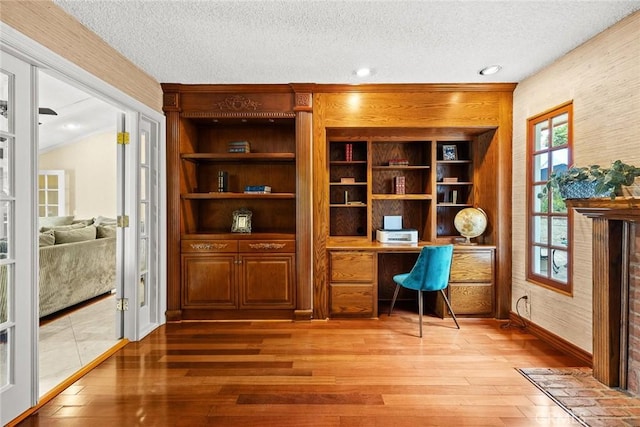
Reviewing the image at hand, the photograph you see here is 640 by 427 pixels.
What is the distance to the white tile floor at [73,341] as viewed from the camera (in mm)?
2613

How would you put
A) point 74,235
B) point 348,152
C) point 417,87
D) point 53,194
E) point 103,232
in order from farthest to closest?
1. point 53,194
2. point 103,232
3. point 74,235
4. point 348,152
5. point 417,87

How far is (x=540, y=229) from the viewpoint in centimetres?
336

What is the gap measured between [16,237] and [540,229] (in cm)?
396

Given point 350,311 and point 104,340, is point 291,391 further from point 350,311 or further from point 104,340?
point 104,340

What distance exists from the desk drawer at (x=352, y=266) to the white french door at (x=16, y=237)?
2.45m

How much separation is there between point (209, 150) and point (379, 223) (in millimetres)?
2179

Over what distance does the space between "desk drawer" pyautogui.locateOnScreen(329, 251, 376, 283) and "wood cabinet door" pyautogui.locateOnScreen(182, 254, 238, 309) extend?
1.03 metres

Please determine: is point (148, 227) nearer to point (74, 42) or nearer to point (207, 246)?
point (207, 246)

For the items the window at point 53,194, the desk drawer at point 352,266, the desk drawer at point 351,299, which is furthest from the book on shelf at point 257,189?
the window at point 53,194

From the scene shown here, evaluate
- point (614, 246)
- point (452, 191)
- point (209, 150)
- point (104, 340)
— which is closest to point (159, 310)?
point (104, 340)

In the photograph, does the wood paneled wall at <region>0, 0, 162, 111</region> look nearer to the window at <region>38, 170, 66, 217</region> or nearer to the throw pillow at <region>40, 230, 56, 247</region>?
the throw pillow at <region>40, 230, 56, 247</region>

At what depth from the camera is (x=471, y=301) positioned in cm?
375

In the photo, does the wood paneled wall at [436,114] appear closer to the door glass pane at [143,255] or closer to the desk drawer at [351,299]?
the desk drawer at [351,299]

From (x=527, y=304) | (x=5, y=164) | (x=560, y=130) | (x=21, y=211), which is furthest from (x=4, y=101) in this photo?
(x=527, y=304)
